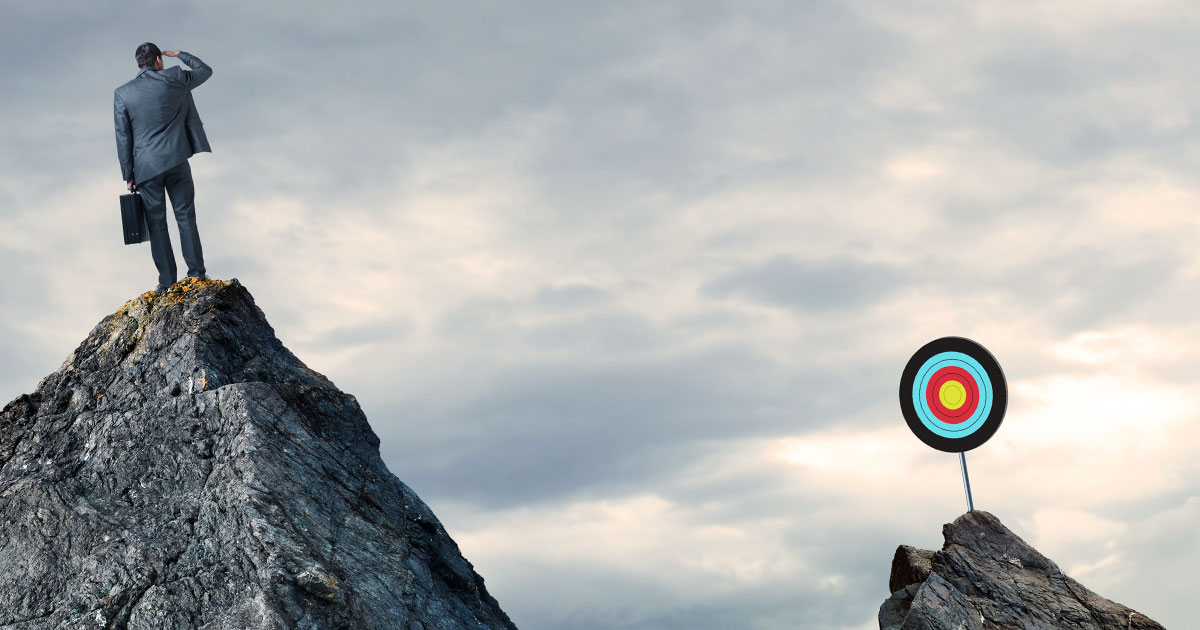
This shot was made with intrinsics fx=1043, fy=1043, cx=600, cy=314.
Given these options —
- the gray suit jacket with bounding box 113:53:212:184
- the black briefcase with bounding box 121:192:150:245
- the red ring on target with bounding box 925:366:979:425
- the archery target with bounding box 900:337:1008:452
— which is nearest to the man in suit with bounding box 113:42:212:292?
the gray suit jacket with bounding box 113:53:212:184

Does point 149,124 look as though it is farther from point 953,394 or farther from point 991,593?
point 991,593

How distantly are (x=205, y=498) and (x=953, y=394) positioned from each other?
11750 millimetres

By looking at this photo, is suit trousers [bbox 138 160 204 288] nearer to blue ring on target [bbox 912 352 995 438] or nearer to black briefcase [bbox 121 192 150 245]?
black briefcase [bbox 121 192 150 245]

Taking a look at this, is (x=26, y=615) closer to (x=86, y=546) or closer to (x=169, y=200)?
(x=86, y=546)

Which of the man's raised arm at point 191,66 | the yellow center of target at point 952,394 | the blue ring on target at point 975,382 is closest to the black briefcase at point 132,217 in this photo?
the man's raised arm at point 191,66

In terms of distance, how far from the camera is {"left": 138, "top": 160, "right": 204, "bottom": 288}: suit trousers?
55.0 feet

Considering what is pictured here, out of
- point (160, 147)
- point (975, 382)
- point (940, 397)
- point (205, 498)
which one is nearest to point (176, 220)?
point (160, 147)

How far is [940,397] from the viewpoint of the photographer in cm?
1759

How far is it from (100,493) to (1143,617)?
599 inches

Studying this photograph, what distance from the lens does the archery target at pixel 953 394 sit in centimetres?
1711

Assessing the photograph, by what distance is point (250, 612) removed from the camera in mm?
11750

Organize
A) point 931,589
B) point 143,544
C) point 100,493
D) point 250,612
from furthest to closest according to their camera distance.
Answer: point 931,589
point 100,493
point 143,544
point 250,612

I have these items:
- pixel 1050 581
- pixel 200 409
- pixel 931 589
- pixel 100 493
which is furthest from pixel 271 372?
pixel 1050 581

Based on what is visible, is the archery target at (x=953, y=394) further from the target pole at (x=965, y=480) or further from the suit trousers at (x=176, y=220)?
the suit trousers at (x=176, y=220)
